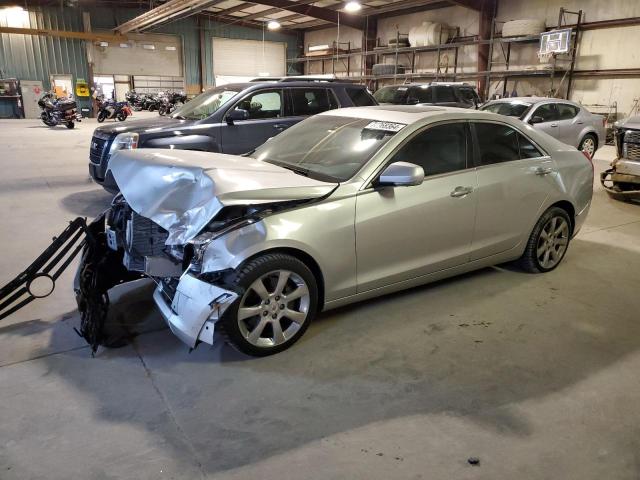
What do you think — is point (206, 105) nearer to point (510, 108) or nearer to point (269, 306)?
point (269, 306)

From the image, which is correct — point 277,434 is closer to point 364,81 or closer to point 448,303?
point 448,303

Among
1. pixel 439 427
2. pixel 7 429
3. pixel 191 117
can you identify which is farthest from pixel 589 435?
pixel 191 117

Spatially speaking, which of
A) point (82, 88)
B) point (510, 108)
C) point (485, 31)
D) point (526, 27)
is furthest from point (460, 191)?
point (82, 88)

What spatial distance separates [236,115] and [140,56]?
23008mm

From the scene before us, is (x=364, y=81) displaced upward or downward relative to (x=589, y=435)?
upward

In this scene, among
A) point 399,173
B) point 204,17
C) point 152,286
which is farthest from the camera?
point 204,17

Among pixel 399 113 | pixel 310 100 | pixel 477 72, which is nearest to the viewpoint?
pixel 399 113

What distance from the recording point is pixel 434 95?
12.6 metres

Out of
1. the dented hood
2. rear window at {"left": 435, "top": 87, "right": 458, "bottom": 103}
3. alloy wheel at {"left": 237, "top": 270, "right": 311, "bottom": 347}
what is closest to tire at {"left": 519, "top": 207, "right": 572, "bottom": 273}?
the dented hood

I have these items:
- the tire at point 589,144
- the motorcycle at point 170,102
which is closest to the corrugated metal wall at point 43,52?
the motorcycle at point 170,102

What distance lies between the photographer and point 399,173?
3164mm

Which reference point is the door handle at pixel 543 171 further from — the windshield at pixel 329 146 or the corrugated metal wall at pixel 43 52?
the corrugated metal wall at pixel 43 52

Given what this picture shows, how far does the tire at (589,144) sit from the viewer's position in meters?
11.4

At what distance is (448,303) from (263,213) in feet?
5.80
